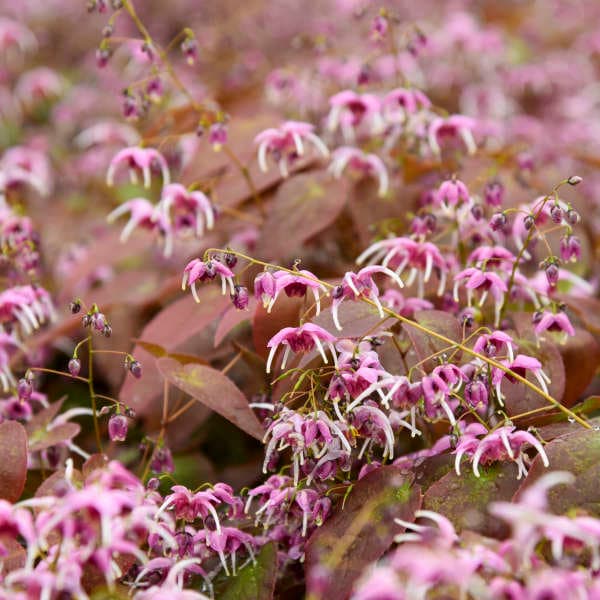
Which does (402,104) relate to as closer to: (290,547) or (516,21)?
(290,547)

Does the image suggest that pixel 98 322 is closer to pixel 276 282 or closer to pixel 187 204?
pixel 276 282

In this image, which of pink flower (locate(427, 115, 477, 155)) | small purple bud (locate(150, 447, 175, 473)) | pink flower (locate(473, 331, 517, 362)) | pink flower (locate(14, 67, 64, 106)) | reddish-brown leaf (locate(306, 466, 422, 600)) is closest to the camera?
reddish-brown leaf (locate(306, 466, 422, 600))

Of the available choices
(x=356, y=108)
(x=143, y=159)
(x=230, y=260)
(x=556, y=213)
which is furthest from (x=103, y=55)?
(x=556, y=213)

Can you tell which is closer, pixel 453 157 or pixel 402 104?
pixel 402 104

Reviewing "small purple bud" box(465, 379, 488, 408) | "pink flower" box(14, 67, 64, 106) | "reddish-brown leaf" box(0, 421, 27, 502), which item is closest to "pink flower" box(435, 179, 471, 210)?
"small purple bud" box(465, 379, 488, 408)

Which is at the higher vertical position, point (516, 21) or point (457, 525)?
point (516, 21)

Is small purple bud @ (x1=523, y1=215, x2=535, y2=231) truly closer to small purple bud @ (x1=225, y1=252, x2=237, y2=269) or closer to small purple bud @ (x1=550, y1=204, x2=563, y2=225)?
small purple bud @ (x1=550, y1=204, x2=563, y2=225)

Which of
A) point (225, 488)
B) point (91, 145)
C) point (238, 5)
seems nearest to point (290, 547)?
point (225, 488)
